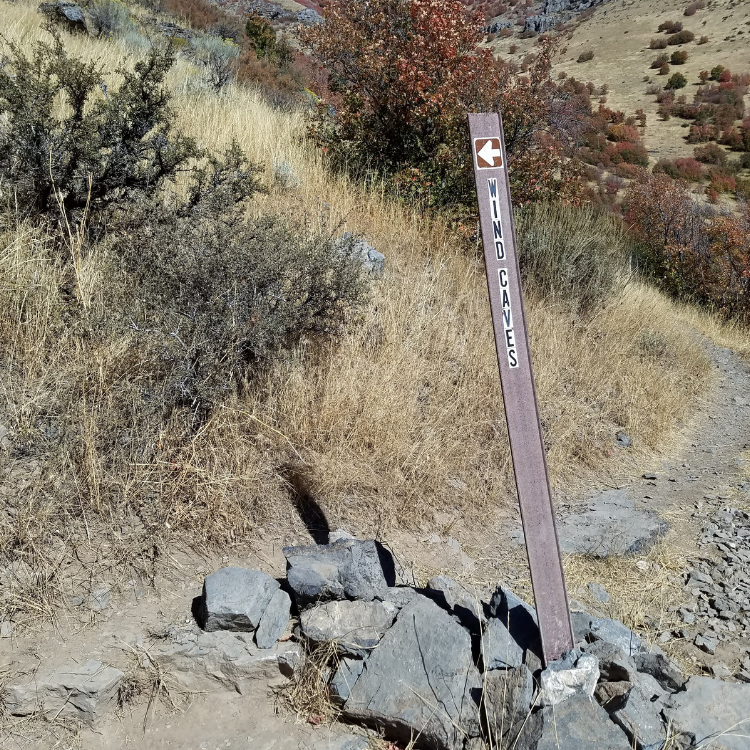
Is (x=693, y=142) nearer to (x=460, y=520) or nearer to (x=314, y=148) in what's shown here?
(x=314, y=148)

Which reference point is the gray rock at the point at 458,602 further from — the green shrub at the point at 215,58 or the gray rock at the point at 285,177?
the green shrub at the point at 215,58

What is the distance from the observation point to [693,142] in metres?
26.8

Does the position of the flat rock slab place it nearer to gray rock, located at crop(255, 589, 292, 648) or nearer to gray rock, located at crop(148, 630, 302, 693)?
gray rock, located at crop(255, 589, 292, 648)

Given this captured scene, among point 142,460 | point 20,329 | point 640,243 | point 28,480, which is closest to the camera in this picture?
point 28,480

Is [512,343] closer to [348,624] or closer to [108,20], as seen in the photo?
[348,624]

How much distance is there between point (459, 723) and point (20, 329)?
10.3ft

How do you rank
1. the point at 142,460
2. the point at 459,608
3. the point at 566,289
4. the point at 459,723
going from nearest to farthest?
the point at 459,723 → the point at 459,608 → the point at 142,460 → the point at 566,289

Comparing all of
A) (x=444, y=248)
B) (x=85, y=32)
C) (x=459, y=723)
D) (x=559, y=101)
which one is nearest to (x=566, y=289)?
(x=444, y=248)

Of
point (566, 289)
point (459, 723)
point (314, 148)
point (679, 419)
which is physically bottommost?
point (679, 419)

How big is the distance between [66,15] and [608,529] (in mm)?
12040

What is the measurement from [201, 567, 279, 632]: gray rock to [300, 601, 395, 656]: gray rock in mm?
199

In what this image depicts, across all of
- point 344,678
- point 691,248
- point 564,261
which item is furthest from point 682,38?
point 344,678

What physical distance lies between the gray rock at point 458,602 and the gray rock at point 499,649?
81 mm

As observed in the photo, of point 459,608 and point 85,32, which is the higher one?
point 85,32
